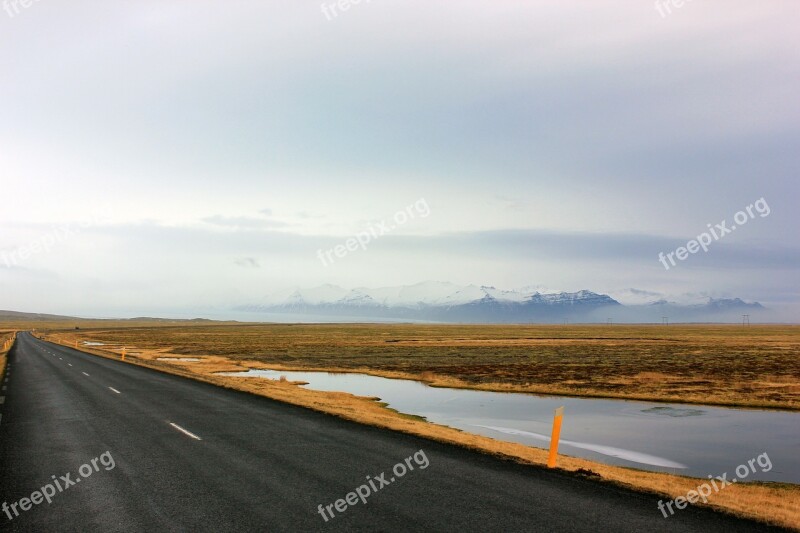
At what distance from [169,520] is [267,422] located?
30.0ft

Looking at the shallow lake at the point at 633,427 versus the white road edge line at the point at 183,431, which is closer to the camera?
the white road edge line at the point at 183,431

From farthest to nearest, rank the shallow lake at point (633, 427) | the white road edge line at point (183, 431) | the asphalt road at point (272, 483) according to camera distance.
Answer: the shallow lake at point (633, 427) → the white road edge line at point (183, 431) → the asphalt road at point (272, 483)

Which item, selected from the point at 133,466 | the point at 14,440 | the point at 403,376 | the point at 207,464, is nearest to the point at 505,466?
the point at 207,464

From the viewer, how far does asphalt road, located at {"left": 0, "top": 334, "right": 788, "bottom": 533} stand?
27.0ft

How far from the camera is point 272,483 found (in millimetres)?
10039

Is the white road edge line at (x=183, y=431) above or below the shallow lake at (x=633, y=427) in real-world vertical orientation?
above

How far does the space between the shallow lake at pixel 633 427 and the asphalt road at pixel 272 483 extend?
24.7 ft

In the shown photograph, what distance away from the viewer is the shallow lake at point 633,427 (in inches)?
688

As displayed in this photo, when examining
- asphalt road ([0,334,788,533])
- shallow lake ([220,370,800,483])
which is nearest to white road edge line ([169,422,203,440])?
asphalt road ([0,334,788,533])

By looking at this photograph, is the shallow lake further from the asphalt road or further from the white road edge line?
the white road edge line

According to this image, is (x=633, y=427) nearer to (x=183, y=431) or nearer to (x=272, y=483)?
(x=183, y=431)

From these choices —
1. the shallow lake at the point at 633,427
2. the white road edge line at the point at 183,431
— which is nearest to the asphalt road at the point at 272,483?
the white road edge line at the point at 183,431

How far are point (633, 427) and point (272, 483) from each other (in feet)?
61.0

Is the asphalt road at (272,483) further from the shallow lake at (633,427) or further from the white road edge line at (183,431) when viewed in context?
the shallow lake at (633,427)
